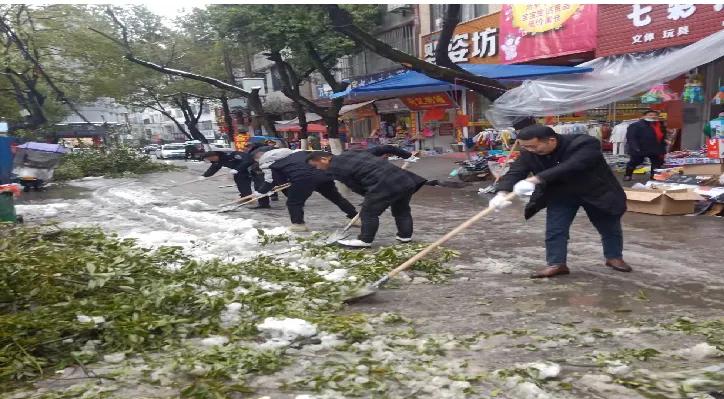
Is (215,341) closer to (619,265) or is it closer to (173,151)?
(619,265)

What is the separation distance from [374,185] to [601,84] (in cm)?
→ 580

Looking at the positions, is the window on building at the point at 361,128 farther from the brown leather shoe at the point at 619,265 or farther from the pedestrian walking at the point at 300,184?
the brown leather shoe at the point at 619,265

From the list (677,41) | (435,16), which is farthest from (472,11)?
(677,41)

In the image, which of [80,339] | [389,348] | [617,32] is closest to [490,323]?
[389,348]

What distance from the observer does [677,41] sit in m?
10.5

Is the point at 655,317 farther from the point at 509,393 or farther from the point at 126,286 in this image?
the point at 126,286

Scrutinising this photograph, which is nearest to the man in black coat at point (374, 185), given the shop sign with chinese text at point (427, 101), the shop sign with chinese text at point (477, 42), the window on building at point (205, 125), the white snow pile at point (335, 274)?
the white snow pile at point (335, 274)

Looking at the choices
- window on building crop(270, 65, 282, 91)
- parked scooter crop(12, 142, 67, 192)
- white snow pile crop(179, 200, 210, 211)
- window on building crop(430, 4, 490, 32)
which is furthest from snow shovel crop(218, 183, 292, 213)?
window on building crop(270, 65, 282, 91)

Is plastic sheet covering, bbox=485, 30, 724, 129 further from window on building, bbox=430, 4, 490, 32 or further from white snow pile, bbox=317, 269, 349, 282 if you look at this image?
white snow pile, bbox=317, 269, 349, 282

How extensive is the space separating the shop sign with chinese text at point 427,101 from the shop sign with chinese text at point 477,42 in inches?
57.9

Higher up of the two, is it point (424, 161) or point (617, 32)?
point (617, 32)

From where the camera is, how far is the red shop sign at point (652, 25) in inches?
395

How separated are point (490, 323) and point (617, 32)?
1030 cm

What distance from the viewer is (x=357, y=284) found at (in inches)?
172
